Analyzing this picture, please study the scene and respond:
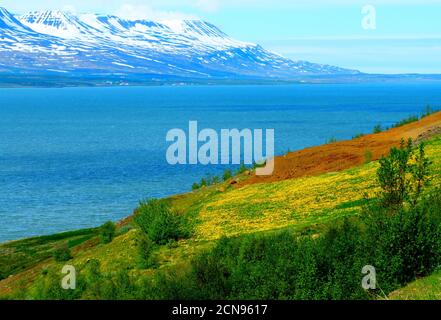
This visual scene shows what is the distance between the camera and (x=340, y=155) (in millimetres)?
56938

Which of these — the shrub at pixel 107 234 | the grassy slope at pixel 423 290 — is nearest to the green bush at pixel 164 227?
the shrub at pixel 107 234

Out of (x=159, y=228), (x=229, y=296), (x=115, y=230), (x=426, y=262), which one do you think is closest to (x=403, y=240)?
(x=426, y=262)

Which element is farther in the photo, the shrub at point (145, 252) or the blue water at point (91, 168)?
the blue water at point (91, 168)

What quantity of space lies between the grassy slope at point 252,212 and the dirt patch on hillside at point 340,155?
8.83 feet

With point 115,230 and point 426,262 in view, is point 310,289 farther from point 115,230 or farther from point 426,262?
point 115,230

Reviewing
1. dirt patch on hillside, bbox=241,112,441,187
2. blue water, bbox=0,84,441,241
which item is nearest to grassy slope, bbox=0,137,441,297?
dirt patch on hillside, bbox=241,112,441,187

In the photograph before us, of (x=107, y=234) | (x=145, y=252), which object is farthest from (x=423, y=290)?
(x=107, y=234)

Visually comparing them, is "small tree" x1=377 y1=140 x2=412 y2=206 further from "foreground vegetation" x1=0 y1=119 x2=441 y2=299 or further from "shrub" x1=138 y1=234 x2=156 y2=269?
"shrub" x1=138 y1=234 x2=156 y2=269

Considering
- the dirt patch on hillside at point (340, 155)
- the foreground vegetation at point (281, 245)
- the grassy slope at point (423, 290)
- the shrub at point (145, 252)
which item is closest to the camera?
the grassy slope at point (423, 290)

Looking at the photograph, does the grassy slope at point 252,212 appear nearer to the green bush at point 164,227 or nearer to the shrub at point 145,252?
the shrub at point 145,252

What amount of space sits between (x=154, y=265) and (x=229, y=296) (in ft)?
31.6

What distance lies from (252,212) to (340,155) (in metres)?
16.9

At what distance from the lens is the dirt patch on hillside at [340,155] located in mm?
53656

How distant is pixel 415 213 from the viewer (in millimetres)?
24781
